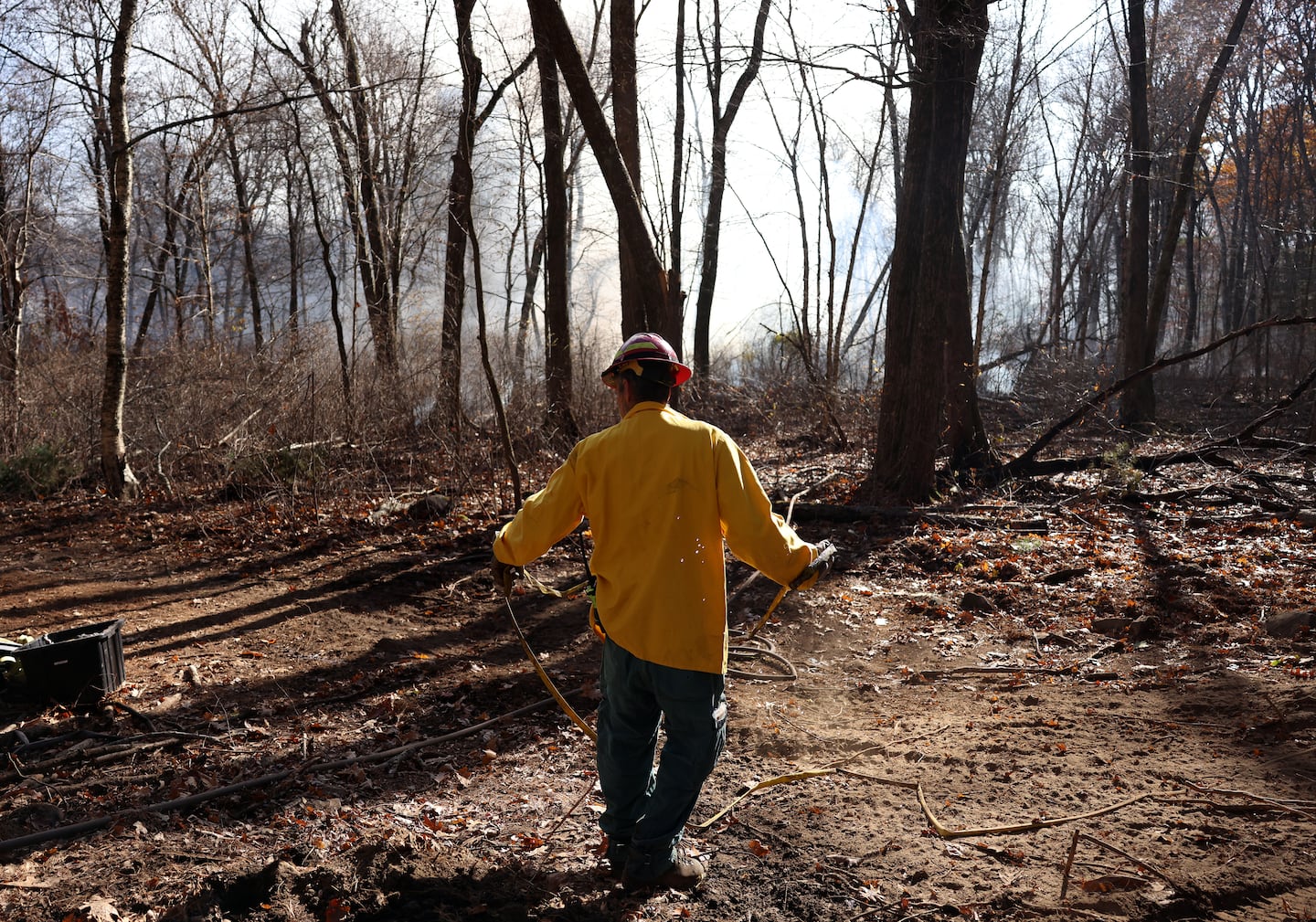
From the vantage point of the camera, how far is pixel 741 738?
4918mm

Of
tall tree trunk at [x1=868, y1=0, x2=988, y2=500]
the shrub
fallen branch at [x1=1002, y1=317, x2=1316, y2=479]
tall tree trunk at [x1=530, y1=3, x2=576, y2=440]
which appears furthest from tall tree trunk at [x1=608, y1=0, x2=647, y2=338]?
the shrub

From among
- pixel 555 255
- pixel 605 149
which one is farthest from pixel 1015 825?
pixel 555 255

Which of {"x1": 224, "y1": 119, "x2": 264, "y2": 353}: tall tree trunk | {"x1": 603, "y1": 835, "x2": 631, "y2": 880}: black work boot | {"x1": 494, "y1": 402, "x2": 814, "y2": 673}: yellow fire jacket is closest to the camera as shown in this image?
{"x1": 494, "y1": 402, "x2": 814, "y2": 673}: yellow fire jacket

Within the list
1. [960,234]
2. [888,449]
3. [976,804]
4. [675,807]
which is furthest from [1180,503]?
[675,807]

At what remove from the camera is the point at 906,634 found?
682cm

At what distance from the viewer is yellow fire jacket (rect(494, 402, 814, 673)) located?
3.12 m

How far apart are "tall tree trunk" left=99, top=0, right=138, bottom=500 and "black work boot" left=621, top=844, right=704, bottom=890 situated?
9745 mm

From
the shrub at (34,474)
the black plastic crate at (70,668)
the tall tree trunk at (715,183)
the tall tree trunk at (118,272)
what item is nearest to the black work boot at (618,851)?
the black plastic crate at (70,668)

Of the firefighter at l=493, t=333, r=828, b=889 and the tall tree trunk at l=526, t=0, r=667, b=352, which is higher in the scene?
the tall tree trunk at l=526, t=0, r=667, b=352

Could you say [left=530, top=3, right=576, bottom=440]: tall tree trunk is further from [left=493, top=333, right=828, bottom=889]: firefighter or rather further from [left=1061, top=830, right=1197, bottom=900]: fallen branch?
[left=1061, top=830, right=1197, bottom=900]: fallen branch

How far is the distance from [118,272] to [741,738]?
386 inches

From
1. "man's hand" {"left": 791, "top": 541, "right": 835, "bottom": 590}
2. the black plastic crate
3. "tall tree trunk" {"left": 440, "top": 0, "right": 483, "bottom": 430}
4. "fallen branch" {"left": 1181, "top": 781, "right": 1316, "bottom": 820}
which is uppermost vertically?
"tall tree trunk" {"left": 440, "top": 0, "right": 483, "bottom": 430}

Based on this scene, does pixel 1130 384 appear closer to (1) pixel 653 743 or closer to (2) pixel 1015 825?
(2) pixel 1015 825

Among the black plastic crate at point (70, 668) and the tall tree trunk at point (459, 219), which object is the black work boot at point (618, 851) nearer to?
the black plastic crate at point (70, 668)
